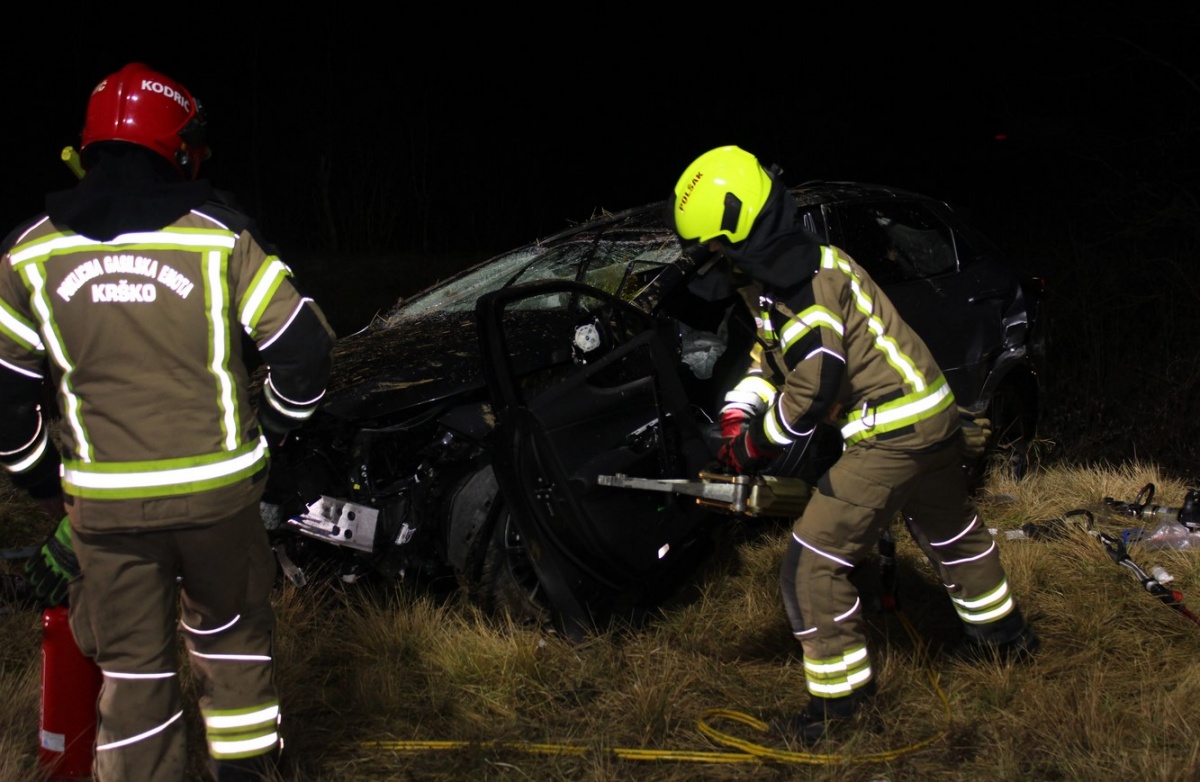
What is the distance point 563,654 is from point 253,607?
1192 millimetres

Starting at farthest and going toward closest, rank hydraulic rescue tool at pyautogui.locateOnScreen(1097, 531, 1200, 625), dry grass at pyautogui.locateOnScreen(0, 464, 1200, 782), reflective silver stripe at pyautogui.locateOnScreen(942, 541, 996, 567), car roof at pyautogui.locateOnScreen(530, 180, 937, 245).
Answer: car roof at pyautogui.locateOnScreen(530, 180, 937, 245)
hydraulic rescue tool at pyautogui.locateOnScreen(1097, 531, 1200, 625)
reflective silver stripe at pyautogui.locateOnScreen(942, 541, 996, 567)
dry grass at pyautogui.locateOnScreen(0, 464, 1200, 782)

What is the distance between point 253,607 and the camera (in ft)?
9.61

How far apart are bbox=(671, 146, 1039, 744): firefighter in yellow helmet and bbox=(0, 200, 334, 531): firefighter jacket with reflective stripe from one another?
129 cm

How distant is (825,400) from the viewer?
3.32 m

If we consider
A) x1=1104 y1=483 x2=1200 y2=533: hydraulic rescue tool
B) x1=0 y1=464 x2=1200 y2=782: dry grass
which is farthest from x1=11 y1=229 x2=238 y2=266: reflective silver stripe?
x1=1104 y1=483 x2=1200 y2=533: hydraulic rescue tool

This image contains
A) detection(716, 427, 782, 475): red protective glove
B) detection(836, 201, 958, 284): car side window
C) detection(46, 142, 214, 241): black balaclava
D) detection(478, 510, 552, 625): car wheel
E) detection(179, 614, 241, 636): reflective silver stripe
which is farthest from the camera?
detection(836, 201, 958, 284): car side window

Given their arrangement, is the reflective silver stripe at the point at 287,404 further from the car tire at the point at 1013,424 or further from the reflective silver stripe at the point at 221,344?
the car tire at the point at 1013,424

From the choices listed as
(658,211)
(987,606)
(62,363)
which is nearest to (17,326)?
(62,363)

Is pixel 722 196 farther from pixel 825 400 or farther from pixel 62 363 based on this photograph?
pixel 62 363

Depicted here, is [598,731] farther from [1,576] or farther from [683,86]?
[683,86]

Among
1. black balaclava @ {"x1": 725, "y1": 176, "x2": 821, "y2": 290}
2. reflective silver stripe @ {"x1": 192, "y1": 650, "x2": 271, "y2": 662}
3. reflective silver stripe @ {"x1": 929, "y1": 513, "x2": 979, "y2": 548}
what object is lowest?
reflective silver stripe @ {"x1": 929, "y1": 513, "x2": 979, "y2": 548}

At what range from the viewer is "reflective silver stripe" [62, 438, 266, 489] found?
2666 millimetres

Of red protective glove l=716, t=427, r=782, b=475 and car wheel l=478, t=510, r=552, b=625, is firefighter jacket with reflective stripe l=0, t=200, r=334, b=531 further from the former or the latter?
red protective glove l=716, t=427, r=782, b=475

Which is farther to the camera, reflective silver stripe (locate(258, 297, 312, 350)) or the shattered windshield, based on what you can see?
the shattered windshield
